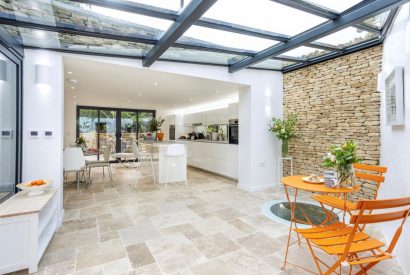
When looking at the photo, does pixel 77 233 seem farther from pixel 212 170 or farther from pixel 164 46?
pixel 212 170

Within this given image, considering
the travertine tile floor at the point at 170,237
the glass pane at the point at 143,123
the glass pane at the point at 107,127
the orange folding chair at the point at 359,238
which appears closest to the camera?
the orange folding chair at the point at 359,238

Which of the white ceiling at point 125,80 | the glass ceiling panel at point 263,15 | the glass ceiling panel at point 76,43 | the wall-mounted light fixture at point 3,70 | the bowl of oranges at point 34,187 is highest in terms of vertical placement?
the glass ceiling panel at point 263,15

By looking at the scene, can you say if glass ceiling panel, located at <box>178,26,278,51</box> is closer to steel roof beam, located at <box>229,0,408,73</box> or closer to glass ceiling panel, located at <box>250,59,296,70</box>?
steel roof beam, located at <box>229,0,408,73</box>

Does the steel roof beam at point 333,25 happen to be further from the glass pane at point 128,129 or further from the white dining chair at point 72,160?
the glass pane at point 128,129

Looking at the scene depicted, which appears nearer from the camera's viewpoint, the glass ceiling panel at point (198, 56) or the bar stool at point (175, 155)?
the glass ceiling panel at point (198, 56)

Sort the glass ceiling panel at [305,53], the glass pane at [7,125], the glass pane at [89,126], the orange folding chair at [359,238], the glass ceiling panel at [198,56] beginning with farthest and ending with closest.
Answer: the glass pane at [89,126], the glass ceiling panel at [305,53], the glass ceiling panel at [198,56], the glass pane at [7,125], the orange folding chair at [359,238]

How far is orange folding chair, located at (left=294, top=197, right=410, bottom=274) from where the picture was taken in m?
1.27

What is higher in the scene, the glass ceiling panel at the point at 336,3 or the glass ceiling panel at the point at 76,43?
the glass ceiling panel at the point at 336,3

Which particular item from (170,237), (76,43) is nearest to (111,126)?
(76,43)

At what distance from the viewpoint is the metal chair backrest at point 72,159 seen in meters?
4.42

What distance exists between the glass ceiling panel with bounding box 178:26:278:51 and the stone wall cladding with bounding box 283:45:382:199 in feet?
4.99

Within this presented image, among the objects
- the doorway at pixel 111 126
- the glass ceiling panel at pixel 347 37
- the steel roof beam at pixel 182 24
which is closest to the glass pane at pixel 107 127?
the doorway at pixel 111 126

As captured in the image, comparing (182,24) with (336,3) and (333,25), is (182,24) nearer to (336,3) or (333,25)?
(336,3)

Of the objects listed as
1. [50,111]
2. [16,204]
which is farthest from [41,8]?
[16,204]
